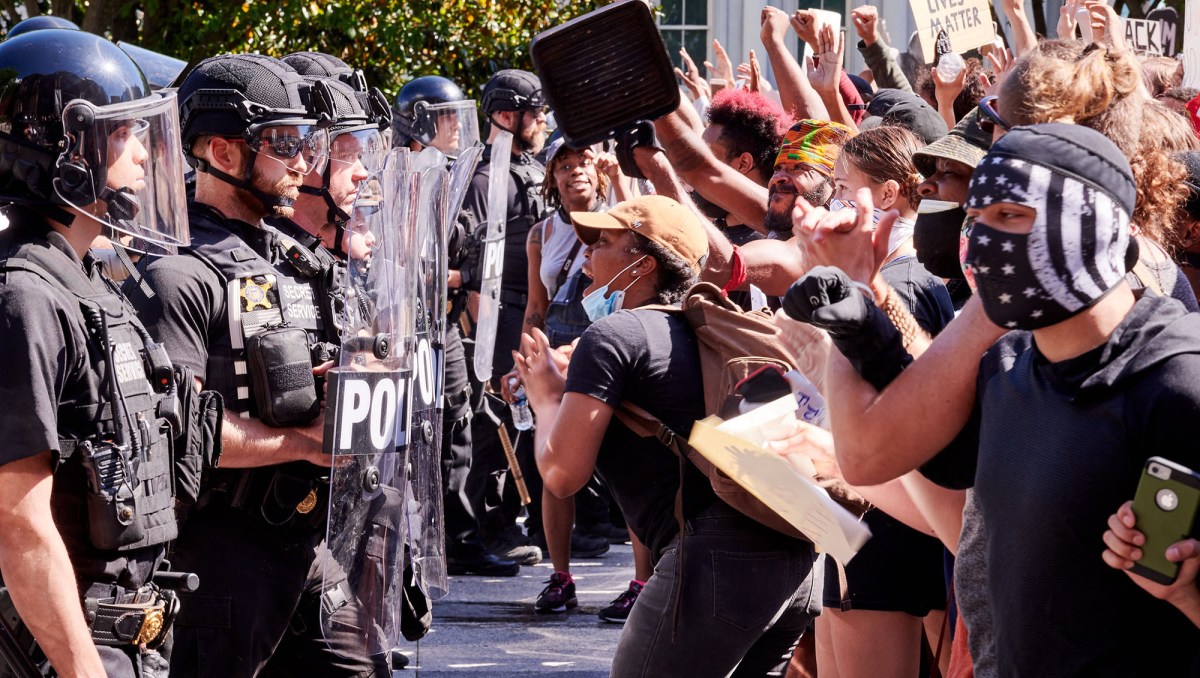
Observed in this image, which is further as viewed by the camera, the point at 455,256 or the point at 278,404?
the point at 455,256

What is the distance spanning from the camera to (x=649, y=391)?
372 centimetres

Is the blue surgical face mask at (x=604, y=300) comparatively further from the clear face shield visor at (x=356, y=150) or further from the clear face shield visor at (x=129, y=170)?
the clear face shield visor at (x=129, y=170)

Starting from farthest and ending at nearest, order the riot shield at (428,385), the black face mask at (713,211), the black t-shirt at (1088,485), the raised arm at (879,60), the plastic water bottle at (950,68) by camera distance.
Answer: the raised arm at (879,60) → the black face mask at (713,211) → the plastic water bottle at (950,68) → the riot shield at (428,385) → the black t-shirt at (1088,485)

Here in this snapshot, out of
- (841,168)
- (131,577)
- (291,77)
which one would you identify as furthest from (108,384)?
(841,168)

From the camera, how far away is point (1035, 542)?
7.13ft

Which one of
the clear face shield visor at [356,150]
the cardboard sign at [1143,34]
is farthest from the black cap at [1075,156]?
the cardboard sign at [1143,34]

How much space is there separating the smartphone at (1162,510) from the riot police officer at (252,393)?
2153mm

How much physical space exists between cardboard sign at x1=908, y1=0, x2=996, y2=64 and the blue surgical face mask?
10.7 ft

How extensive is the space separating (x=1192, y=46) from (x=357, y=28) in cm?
920

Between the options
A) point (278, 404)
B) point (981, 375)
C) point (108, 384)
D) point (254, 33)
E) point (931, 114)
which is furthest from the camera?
point (254, 33)

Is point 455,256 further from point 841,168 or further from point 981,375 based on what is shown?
point 981,375

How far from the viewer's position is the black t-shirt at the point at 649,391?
371 cm

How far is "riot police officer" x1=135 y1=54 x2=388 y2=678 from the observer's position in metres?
3.47

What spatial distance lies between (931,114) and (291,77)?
2.23 m
